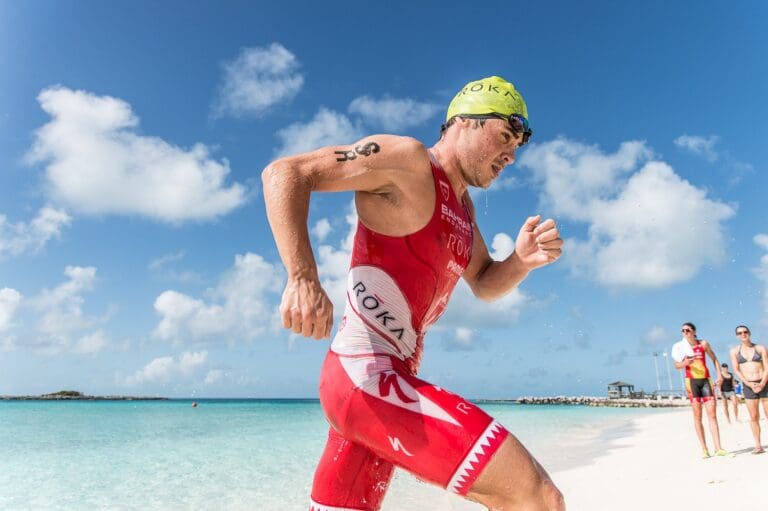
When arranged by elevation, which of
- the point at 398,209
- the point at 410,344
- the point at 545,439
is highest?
the point at 398,209

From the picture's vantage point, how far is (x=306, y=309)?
5.50ft

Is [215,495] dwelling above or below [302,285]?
below

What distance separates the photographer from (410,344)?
2.17 metres

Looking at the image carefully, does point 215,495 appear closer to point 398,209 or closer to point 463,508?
point 463,508

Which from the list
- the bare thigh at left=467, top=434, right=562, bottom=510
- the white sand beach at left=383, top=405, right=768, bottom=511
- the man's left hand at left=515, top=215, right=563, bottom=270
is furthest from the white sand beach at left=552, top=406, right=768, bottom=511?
the bare thigh at left=467, top=434, right=562, bottom=510

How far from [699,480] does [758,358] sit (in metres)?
3.11

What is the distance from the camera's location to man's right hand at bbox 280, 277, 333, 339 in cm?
167

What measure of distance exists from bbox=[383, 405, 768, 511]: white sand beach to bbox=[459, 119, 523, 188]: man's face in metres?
5.34

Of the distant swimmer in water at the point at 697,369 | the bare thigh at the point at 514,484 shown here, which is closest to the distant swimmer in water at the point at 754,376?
the distant swimmer in water at the point at 697,369

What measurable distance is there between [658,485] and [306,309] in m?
8.15

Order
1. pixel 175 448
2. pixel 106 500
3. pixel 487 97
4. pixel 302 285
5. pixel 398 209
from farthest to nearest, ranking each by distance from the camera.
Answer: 1. pixel 175 448
2. pixel 106 500
3. pixel 487 97
4. pixel 398 209
5. pixel 302 285

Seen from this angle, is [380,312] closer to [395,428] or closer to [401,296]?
[401,296]

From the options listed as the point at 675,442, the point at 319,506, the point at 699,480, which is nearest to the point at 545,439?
the point at 675,442

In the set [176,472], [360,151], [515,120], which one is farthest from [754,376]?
[176,472]
